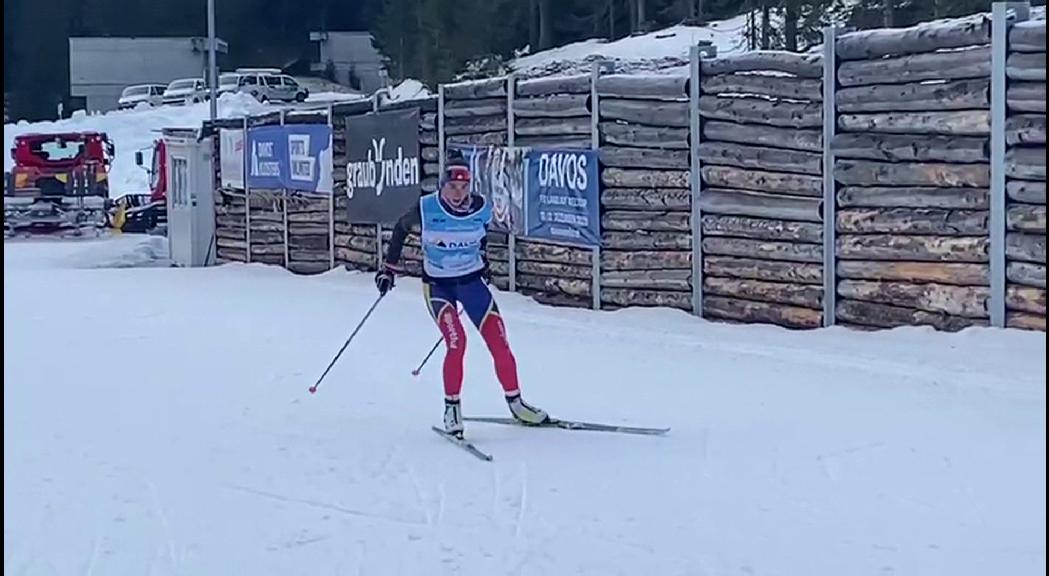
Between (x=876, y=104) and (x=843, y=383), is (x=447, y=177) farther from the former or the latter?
(x=876, y=104)

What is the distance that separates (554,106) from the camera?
17.2 metres

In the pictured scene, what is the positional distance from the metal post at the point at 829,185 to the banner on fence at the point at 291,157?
10182mm

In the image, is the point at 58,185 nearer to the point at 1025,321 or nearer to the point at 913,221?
the point at 913,221

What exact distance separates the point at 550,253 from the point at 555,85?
1689 mm

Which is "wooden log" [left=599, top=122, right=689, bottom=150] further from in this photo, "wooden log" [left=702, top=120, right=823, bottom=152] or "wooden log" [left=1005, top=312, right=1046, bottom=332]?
"wooden log" [left=1005, top=312, right=1046, bottom=332]

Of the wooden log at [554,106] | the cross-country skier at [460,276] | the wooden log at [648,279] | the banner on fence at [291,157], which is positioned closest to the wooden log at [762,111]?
the wooden log at [648,279]

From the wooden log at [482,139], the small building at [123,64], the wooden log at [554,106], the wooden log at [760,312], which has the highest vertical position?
the small building at [123,64]

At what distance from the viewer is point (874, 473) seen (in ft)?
26.6

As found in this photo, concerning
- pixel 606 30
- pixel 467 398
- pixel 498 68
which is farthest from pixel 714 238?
pixel 606 30

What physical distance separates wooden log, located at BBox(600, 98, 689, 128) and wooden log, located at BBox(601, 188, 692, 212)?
61 cm

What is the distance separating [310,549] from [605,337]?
7504 mm

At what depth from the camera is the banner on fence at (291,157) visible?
22859 millimetres

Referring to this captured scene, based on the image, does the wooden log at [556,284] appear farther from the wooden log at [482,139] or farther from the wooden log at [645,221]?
the wooden log at [482,139]

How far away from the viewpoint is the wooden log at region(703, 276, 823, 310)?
554 inches
